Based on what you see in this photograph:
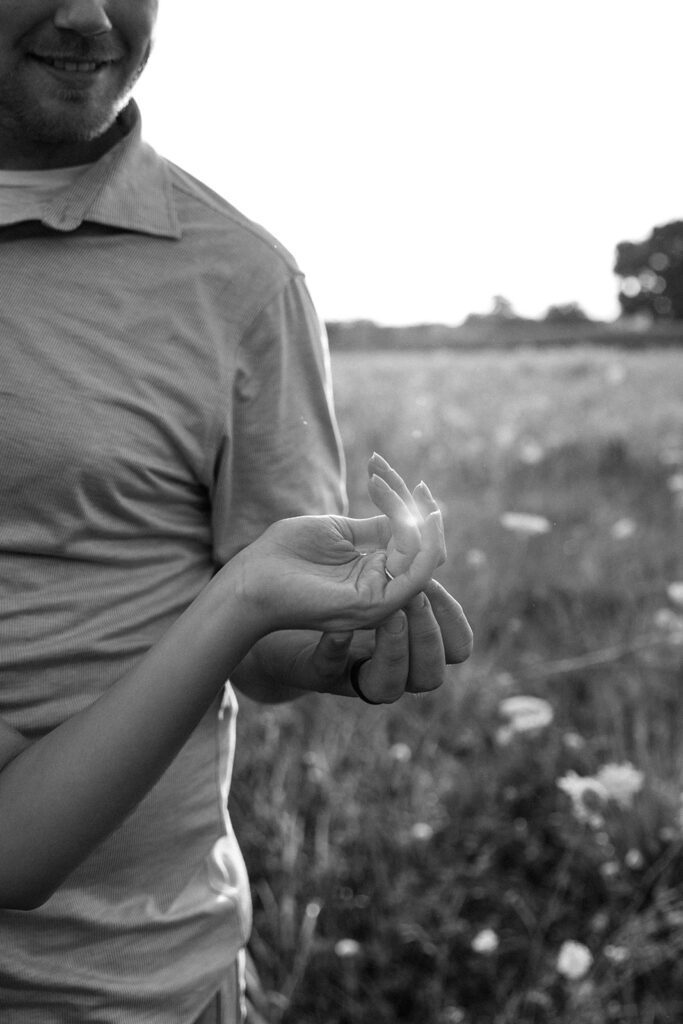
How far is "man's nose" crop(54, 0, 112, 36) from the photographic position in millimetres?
1082

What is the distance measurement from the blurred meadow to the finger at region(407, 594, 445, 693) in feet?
1.55

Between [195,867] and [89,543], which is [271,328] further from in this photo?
[195,867]

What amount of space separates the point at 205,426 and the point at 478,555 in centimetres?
187

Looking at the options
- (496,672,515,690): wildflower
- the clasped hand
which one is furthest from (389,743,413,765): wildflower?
the clasped hand

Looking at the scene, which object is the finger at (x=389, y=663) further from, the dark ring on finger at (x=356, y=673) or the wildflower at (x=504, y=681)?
the wildflower at (x=504, y=681)

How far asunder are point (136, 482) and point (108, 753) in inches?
11.2

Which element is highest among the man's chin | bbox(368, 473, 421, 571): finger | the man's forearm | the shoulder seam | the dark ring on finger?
the man's chin

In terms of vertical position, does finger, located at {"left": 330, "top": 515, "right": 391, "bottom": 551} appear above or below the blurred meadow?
above

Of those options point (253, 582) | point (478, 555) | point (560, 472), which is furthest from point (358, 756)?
point (560, 472)

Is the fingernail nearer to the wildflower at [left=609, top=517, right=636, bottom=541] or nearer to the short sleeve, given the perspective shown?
the short sleeve

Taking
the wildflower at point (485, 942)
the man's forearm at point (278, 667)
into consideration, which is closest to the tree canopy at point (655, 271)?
the wildflower at point (485, 942)

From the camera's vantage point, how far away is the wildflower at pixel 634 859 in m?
1.99

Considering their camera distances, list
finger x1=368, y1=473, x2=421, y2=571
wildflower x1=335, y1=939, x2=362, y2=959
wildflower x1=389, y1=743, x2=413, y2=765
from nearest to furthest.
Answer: finger x1=368, y1=473, x2=421, y2=571 → wildflower x1=335, y1=939, x2=362, y2=959 → wildflower x1=389, y1=743, x2=413, y2=765

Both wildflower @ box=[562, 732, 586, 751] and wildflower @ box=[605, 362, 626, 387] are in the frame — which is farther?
wildflower @ box=[605, 362, 626, 387]
